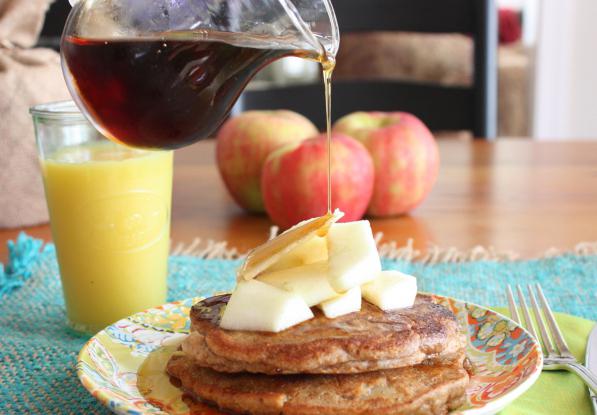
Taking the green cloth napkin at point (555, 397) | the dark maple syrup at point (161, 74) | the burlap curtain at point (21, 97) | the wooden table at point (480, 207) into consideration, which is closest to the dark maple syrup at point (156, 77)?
the dark maple syrup at point (161, 74)

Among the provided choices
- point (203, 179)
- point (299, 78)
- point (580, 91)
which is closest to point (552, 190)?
point (203, 179)

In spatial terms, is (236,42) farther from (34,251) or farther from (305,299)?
(34,251)

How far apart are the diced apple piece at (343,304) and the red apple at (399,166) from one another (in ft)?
2.90

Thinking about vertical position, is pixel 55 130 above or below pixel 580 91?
above

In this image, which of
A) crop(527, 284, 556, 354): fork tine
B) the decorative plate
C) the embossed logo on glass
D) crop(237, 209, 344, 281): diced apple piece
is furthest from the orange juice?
crop(527, 284, 556, 354): fork tine

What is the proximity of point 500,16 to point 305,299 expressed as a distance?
21.7 feet

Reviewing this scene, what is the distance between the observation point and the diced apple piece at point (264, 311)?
0.85 m

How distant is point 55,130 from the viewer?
1.22 meters

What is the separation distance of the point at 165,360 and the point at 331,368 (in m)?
0.26

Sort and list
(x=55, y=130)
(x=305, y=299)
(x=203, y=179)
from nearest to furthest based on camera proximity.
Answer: (x=305, y=299)
(x=55, y=130)
(x=203, y=179)

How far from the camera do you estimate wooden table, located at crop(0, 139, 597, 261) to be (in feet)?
5.40

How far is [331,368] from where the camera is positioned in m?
0.81

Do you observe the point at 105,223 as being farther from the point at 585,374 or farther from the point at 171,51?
the point at 585,374

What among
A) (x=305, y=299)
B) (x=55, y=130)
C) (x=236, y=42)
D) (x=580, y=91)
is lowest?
(x=580, y=91)
